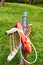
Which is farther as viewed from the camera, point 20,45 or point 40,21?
point 40,21

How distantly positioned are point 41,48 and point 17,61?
1452 mm

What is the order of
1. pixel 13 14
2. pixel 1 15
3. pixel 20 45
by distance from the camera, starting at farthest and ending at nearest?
pixel 13 14
pixel 1 15
pixel 20 45

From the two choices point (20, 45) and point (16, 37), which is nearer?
point (20, 45)

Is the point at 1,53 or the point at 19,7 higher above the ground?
the point at 1,53

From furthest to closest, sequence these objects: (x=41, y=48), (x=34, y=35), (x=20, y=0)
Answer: (x=20, y=0), (x=34, y=35), (x=41, y=48)

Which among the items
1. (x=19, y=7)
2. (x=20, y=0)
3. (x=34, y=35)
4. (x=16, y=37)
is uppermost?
(x=16, y=37)

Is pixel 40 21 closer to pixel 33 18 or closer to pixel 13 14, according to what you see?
pixel 33 18

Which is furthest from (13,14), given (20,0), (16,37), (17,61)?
(20,0)

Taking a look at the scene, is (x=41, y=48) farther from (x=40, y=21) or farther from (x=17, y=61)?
(x=40, y=21)

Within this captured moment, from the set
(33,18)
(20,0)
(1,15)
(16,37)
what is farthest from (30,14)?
(20,0)

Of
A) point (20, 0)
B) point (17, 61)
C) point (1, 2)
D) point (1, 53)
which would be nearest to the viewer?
point (17, 61)

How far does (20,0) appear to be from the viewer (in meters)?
30.8

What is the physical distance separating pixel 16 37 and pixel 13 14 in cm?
719

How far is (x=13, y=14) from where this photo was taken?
14047 mm
